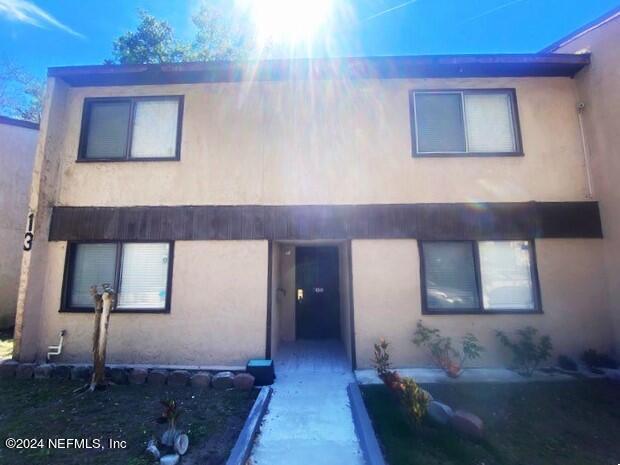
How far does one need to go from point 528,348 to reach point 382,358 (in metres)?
2.58

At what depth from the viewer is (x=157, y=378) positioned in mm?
5102

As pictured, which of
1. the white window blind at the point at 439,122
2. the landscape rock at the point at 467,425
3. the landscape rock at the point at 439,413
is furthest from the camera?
the white window blind at the point at 439,122

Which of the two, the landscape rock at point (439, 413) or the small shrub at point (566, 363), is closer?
the landscape rock at point (439, 413)

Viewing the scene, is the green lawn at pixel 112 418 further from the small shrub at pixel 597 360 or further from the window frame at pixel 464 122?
the small shrub at pixel 597 360

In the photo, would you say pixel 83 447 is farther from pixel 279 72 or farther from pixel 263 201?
pixel 279 72

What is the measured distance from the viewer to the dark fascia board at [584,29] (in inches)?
219

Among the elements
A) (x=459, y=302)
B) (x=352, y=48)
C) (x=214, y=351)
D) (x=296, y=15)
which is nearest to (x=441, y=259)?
(x=459, y=302)

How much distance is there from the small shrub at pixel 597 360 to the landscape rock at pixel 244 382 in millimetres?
5923

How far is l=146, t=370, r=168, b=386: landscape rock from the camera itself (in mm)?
5090

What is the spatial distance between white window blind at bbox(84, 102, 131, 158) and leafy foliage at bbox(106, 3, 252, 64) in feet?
29.4

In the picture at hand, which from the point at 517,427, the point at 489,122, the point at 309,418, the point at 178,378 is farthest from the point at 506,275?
the point at 178,378

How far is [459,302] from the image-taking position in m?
5.76

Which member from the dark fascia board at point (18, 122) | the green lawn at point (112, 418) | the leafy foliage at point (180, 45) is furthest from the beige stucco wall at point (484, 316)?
the leafy foliage at point (180, 45)

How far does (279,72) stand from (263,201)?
8.83ft
